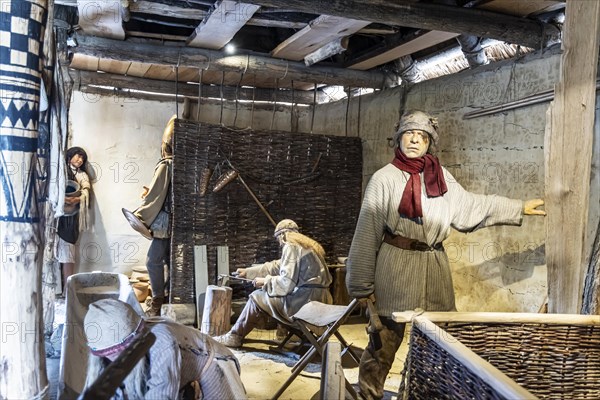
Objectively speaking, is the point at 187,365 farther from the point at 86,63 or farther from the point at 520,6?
the point at 86,63

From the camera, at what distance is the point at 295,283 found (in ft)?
14.5

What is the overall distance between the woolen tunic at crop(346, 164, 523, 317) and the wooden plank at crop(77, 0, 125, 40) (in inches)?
81.4

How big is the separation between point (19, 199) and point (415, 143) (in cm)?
204

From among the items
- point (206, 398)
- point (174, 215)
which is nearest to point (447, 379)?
point (206, 398)

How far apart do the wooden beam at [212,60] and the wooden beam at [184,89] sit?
2.38 feet

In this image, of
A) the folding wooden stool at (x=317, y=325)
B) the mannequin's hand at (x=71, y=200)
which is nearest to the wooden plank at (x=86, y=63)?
the mannequin's hand at (x=71, y=200)

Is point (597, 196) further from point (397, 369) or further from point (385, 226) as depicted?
point (397, 369)

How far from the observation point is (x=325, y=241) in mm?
5941

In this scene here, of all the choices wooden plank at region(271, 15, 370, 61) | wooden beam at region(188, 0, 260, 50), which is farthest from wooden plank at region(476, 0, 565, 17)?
wooden beam at region(188, 0, 260, 50)

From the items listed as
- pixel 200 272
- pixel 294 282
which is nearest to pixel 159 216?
pixel 200 272

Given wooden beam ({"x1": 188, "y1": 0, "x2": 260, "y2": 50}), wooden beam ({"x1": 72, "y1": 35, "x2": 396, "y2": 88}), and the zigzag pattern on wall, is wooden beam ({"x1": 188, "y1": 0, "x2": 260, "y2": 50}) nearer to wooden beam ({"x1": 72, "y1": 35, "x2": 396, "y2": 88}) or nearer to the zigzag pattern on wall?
wooden beam ({"x1": 72, "y1": 35, "x2": 396, "y2": 88})

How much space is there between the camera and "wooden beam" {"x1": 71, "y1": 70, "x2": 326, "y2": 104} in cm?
609

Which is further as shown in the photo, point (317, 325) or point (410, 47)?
point (410, 47)

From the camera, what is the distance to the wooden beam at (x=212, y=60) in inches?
180
